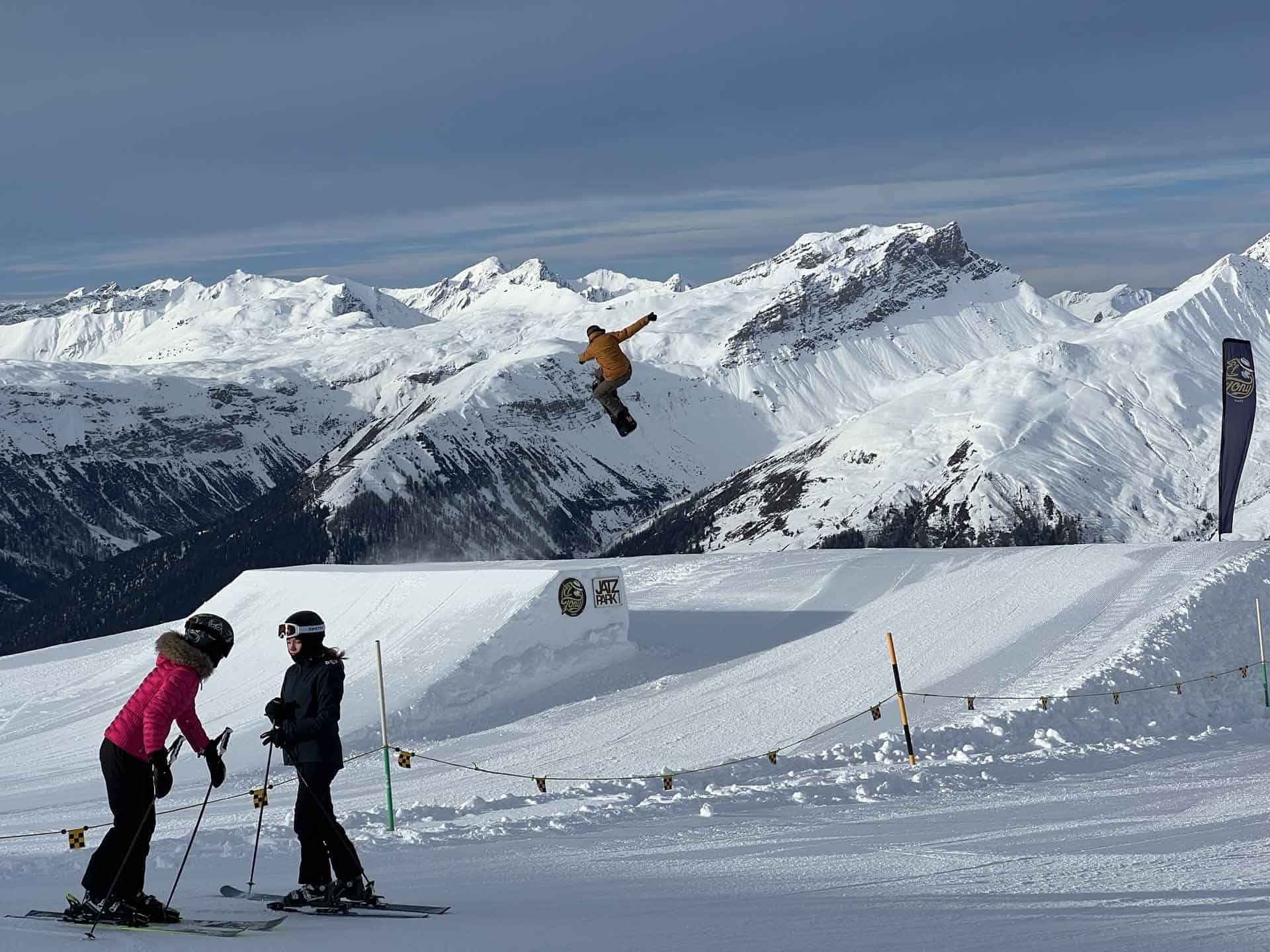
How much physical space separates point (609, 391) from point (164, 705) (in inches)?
323

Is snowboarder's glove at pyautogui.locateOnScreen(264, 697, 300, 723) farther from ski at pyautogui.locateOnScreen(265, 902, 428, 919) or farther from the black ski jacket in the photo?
ski at pyautogui.locateOnScreen(265, 902, 428, 919)

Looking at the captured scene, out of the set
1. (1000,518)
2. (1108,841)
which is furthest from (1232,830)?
(1000,518)

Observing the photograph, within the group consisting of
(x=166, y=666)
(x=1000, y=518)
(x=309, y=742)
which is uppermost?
(x=1000, y=518)

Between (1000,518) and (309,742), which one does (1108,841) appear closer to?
(309,742)

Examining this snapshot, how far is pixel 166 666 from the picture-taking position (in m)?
7.72

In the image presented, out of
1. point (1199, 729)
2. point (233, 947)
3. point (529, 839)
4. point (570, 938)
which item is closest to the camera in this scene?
point (233, 947)

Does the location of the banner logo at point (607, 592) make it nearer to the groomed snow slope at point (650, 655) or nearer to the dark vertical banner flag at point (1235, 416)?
the groomed snow slope at point (650, 655)

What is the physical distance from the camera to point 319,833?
8.30 metres

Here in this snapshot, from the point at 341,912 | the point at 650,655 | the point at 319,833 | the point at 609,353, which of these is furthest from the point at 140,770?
the point at 650,655

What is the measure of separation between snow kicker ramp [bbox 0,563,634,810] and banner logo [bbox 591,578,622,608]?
2 cm

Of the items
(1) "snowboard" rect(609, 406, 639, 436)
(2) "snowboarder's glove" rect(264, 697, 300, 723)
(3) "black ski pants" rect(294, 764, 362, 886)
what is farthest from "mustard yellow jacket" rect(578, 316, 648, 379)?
(3) "black ski pants" rect(294, 764, 362, 886)

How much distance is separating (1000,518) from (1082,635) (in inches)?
6463

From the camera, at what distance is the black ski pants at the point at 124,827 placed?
774cm

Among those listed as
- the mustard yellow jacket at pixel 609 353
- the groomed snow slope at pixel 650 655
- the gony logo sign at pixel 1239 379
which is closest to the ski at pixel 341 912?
the mustard yellow jacket at pixel 609 353
